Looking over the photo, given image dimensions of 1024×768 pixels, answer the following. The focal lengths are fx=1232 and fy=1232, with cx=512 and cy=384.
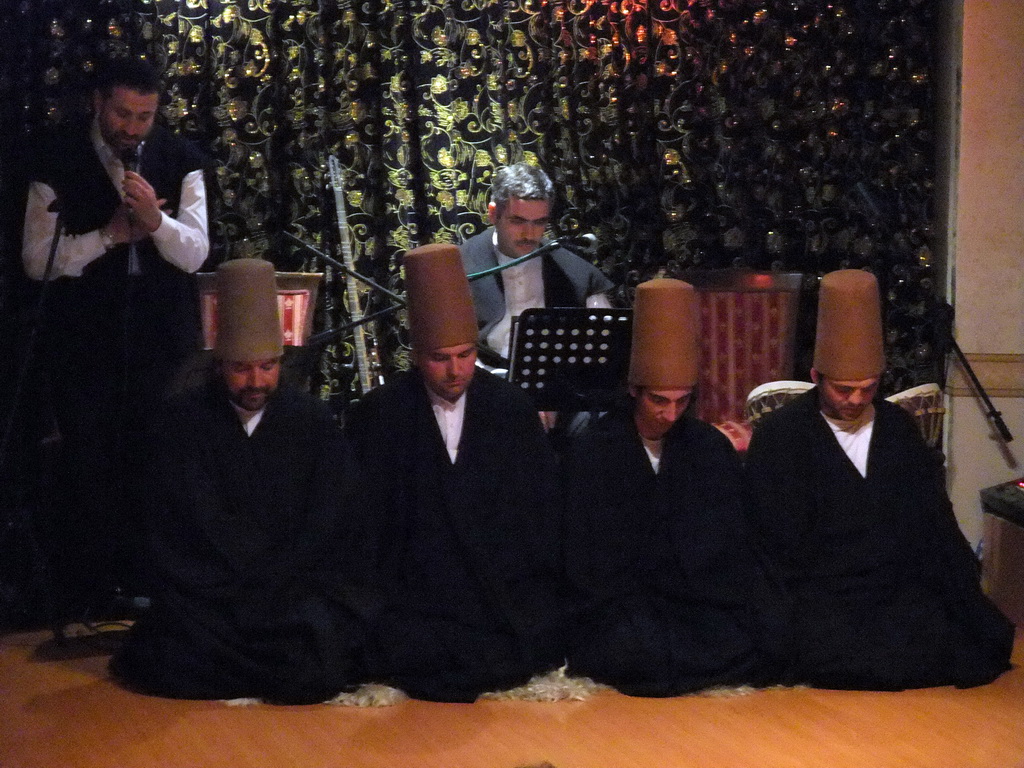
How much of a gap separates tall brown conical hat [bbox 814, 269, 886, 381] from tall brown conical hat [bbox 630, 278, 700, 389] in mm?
408

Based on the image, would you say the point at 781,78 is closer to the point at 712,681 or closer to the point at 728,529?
the point at 728,529

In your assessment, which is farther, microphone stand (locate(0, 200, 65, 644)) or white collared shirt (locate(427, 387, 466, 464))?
microphone stand (locate(0, 200, 65, 644))

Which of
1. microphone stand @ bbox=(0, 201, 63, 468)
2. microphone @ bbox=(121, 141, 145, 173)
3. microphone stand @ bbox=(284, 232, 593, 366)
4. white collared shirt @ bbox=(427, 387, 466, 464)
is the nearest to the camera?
white collared shirt @ bbox=(427, 387, 466, 464)

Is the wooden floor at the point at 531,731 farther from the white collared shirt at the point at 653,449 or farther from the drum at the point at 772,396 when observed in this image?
the drum at the point at 772,396

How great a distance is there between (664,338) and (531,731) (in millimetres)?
1228

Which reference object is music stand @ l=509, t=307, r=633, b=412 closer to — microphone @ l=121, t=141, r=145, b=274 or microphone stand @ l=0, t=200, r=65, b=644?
microphone @ l=121, t=141, r=145, b=274

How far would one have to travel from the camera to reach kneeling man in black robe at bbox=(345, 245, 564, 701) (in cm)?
367

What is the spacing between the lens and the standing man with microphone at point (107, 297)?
4.31 metres

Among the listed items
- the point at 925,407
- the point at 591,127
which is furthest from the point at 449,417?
the point at 591,127

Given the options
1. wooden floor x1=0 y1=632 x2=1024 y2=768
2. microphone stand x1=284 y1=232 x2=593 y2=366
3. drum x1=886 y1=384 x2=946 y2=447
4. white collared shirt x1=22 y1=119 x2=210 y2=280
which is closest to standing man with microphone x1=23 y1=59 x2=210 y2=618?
white collared shirt x1=22 y1=119 x2=210 y2=280

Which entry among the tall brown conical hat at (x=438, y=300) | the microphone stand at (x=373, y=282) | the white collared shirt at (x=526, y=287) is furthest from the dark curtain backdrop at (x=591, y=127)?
the tall brown conical hat at (x=438, y=300)

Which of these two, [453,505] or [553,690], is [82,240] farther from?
[553,690]

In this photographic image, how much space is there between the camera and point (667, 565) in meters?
3.80

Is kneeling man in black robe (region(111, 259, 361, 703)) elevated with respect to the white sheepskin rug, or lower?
elevated
